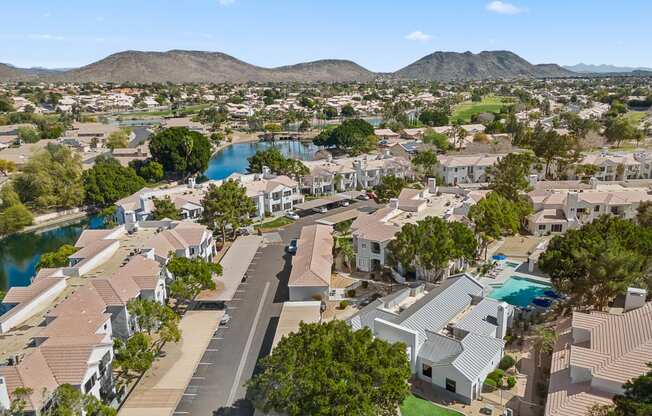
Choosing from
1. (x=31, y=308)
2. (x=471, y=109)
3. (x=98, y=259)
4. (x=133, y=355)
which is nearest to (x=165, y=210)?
(x=98, y=259)

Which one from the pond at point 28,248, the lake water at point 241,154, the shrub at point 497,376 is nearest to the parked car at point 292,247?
the shrub at point 497,376

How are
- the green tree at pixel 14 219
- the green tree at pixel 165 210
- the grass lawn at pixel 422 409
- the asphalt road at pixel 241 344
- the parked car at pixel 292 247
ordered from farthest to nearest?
1. the green tree at pixel 14 219
2. the green tree at pixel 165 210
3. the parked car at pixel 292 247
4. the asphalt road at pixel 241 344
5. the grass lawn at pixel 422 409

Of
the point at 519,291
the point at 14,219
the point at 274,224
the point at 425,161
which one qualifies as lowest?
the point at 519,291

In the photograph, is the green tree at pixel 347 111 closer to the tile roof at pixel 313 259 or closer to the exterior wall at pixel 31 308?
the tile roof at pixel 313 259

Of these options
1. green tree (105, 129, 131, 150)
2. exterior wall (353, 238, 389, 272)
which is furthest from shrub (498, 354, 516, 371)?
green tree (105, 129, 131, 150)

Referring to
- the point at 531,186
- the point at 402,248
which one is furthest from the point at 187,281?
the point at 531,186

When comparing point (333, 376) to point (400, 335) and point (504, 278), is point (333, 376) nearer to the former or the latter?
point (400, 335)
